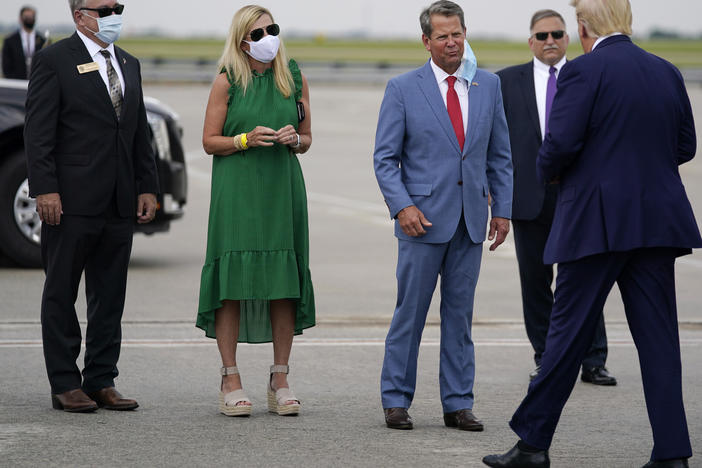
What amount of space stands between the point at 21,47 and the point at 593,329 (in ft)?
49.7

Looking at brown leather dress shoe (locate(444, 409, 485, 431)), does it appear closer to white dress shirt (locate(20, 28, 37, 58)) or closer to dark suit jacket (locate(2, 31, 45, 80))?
dark suit jacket (locate(2, 31, 45, 80))

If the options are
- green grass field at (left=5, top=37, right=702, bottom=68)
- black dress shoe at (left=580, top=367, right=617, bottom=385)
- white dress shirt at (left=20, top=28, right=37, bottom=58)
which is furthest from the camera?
green grass field at (left=5, top=37, right=702, bottom=68)

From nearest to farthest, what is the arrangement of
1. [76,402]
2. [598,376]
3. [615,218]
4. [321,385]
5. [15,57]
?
[615,218] → [76,402] → [321,385] → [598,376] → [15,57]

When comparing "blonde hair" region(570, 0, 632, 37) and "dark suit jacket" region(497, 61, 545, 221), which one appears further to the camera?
"dark suit jacket" region(497, 61, 545, 221)

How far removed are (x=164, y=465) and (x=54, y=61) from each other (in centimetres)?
213

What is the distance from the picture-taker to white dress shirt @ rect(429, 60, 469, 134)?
19.0 ft

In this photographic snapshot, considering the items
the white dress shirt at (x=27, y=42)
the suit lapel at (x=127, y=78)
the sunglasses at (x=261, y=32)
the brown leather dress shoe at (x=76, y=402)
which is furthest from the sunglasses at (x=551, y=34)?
the white dress shirt at (x=27, y=42)

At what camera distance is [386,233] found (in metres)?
13.5

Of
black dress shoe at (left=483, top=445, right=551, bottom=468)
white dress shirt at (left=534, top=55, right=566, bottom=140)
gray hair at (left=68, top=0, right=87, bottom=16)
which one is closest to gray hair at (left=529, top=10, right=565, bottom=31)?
white dress shirt at (left=534, top=55, right=566, bottom=140)

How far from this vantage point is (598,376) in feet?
22.7

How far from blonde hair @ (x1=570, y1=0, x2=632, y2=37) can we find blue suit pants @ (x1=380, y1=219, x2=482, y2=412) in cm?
127

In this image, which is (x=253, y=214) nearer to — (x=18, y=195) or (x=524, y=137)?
(x=524, y=137)

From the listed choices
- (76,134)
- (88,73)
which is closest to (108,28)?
(88,73)

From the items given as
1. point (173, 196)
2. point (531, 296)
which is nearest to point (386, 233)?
point (173, 196)
